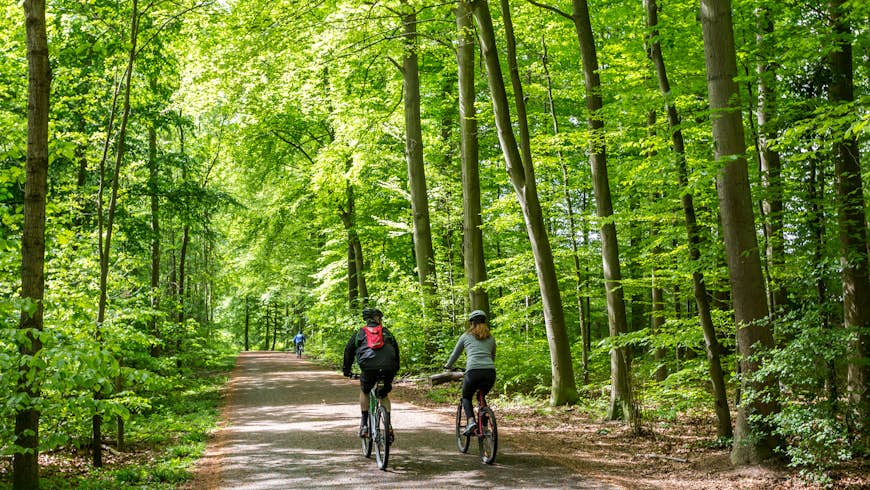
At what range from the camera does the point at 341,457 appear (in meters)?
8.89

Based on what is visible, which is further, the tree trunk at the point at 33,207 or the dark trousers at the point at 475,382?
the dark trousers at the point at 475,382

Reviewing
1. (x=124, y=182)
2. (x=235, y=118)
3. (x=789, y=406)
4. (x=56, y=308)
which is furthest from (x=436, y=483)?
(x=235, y=118)

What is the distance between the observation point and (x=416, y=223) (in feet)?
63.3

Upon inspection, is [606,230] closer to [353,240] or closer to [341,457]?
[341,457]

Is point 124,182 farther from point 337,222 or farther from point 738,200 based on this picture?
point 738,200

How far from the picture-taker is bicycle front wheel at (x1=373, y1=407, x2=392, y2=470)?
7980 millimetres

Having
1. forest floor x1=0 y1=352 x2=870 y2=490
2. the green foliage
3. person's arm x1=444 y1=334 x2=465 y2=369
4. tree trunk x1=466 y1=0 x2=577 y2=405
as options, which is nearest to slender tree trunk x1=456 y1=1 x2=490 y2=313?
tree trunk x1=466 y1=0 x2=577 y2=405

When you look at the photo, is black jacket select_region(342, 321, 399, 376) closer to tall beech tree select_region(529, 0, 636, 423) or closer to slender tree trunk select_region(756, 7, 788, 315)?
tall beech tree select_region(529, 0, 636, 423)

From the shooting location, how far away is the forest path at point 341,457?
7461mm

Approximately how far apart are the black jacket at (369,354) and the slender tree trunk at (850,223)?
528cm

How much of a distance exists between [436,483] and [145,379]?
10.9 feet

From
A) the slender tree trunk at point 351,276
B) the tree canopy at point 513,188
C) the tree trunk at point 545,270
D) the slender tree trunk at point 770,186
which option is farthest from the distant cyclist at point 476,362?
the slender tree trunk at point 351,276

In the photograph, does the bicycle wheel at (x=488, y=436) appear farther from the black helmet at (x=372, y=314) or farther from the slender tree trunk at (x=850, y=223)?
the slender tree trunk at (x=850, y=223)

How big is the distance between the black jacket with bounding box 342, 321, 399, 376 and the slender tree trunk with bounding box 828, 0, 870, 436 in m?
5.28
